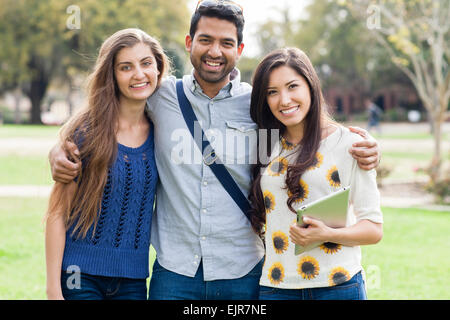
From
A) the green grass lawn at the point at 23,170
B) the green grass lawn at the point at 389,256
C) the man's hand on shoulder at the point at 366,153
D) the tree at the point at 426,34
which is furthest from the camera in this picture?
the green grass lawn at the point at 23,170

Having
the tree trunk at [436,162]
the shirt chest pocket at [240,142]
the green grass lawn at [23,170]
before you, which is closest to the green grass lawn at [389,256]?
the shirt chest pocket at [240,142]

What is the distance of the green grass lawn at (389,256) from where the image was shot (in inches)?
217

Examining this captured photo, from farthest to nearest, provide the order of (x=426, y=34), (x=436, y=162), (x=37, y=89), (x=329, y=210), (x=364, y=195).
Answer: (x=37, y=89)
(x=426, y=34)
(x=436, y=162)
(x=364, y=195)
(x=329, y=210)

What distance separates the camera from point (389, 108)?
41500mm

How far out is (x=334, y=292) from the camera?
2730mm

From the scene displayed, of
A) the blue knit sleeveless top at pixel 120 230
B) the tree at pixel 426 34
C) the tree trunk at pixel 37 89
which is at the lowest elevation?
the blue knit sleeveless top at pixel 120 230

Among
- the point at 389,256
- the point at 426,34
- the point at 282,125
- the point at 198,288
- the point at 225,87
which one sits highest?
the point at 426,34

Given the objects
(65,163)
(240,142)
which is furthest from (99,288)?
(240,142)

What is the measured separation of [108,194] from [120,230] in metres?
0.21

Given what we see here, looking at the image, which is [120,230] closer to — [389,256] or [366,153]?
[366,153]

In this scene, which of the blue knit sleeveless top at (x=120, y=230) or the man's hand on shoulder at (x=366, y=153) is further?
the blue knit sleeveless top at (x=120, y=230)

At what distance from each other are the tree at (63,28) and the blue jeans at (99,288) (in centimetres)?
2655

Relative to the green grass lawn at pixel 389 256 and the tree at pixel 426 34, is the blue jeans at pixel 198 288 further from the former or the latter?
the tree at pixel 426 34

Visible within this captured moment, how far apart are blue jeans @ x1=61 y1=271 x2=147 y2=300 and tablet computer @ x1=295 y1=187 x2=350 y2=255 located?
90 cm
